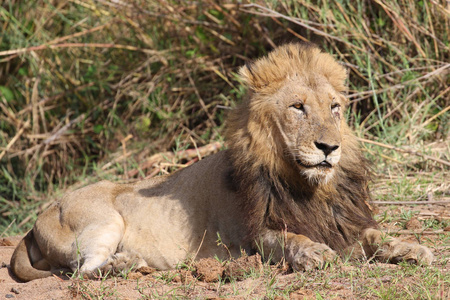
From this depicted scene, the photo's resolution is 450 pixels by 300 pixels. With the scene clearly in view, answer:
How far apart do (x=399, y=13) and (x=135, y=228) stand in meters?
3.32

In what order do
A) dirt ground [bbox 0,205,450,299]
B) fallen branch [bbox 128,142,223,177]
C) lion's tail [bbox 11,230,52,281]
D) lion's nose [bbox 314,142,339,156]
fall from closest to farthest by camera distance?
dirt ground [bbox 0,205,450,299] → lion's nose [bbox 314,142,339,156] → lion's tail [bbox 11,230,52,281] → fallen branch [bbox 128,142,223,177]

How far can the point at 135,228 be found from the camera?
4.14 metres

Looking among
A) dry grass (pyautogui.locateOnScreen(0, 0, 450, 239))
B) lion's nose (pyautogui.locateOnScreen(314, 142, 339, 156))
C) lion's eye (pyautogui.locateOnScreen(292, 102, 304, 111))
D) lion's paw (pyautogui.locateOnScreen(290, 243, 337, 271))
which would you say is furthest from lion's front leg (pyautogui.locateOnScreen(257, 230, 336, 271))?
dry grass (pyautogui.locateOnScreen(0, 0, 450, 239))

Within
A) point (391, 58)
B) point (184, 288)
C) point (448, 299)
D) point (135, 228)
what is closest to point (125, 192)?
point (135, 228)

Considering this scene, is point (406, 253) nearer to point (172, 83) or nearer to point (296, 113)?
point (296, 113)

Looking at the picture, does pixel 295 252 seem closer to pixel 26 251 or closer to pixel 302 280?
pixel 302 280

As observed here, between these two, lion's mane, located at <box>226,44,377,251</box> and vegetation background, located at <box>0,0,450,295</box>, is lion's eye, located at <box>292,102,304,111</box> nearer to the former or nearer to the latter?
lion's mane, located at <box>226,44,377,251</box>

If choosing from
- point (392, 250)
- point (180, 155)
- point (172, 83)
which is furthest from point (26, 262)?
point (172, 83)

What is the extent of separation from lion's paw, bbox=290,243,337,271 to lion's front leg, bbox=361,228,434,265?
29 cm

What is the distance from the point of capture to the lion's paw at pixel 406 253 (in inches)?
121

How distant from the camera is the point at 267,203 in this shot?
3451 mm

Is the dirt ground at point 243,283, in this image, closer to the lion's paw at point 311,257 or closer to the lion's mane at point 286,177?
the lion's paw at point 311,257

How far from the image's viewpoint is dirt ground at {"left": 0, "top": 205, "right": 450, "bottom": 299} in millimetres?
2768

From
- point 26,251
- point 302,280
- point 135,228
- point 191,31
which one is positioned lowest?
point 26,251
